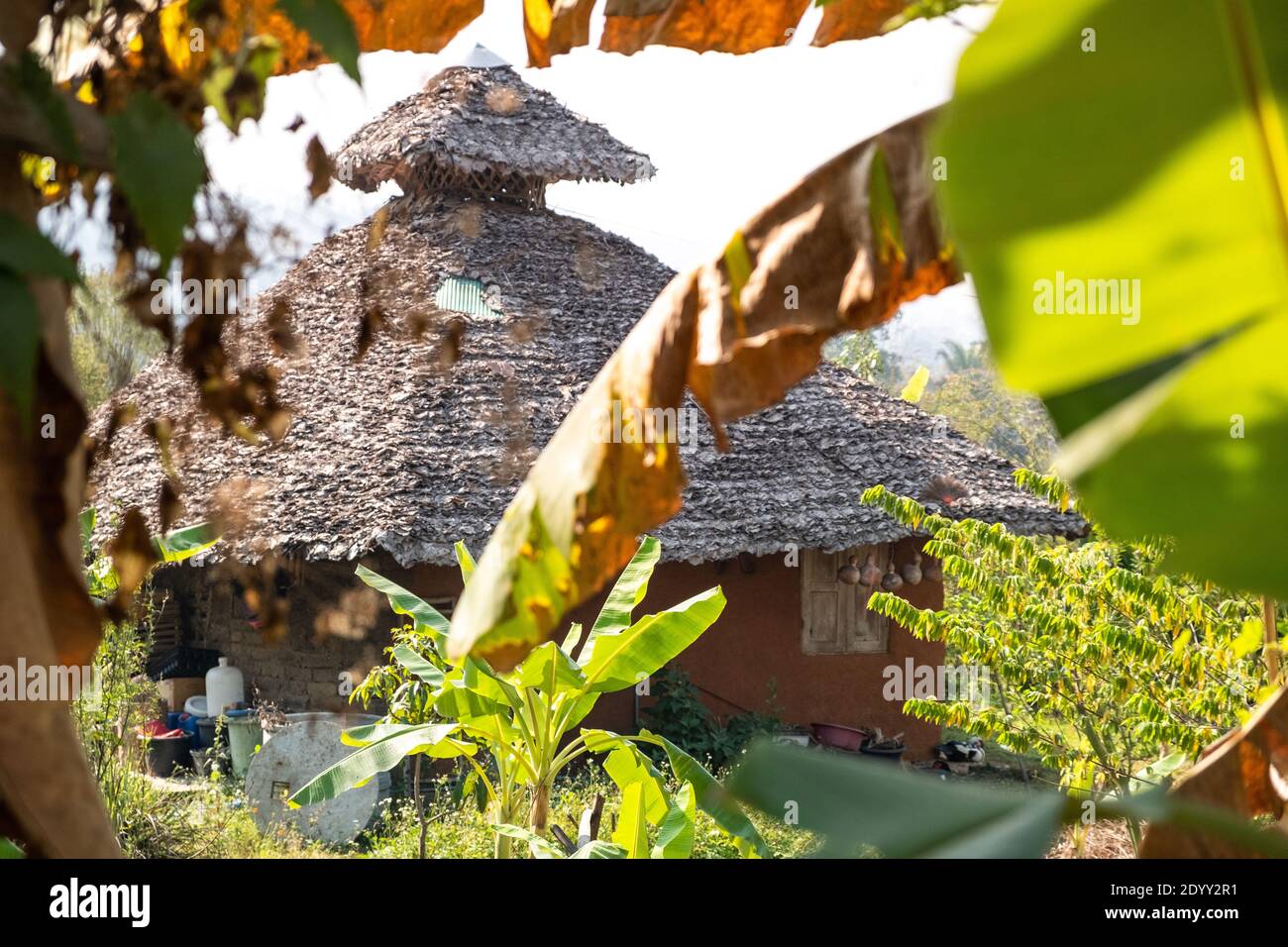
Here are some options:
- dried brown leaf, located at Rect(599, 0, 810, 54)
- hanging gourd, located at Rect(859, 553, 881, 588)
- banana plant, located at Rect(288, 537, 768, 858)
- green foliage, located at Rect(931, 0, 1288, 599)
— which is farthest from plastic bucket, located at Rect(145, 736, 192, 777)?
green foliage, located at Rect(931, 0, 1288, 599)

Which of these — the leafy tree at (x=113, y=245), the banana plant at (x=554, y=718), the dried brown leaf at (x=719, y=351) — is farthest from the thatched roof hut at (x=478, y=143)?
the dried brown leaf at (x=719, y=351)

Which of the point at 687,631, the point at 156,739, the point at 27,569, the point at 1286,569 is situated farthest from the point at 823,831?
the point at 156,739

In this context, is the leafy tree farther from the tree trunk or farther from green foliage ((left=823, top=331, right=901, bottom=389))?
green foliage ((left=823, top=331, right=901, bottom=389))

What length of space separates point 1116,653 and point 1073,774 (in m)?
0.50

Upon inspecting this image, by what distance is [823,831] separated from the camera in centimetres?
69

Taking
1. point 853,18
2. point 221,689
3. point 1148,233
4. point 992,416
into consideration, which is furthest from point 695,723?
point 992,416

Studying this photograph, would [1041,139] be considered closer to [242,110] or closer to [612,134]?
[242,110]

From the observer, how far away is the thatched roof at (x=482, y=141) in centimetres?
1003

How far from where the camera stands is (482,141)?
400 inches

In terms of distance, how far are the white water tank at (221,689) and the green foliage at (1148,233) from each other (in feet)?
28.8

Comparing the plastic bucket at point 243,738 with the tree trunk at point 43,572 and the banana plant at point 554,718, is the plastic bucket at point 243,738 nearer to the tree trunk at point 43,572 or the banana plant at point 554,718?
the banana plant at point 554,718

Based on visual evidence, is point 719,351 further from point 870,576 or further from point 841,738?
point 870,576

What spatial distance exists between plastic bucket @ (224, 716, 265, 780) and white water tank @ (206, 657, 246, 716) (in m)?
1.09
